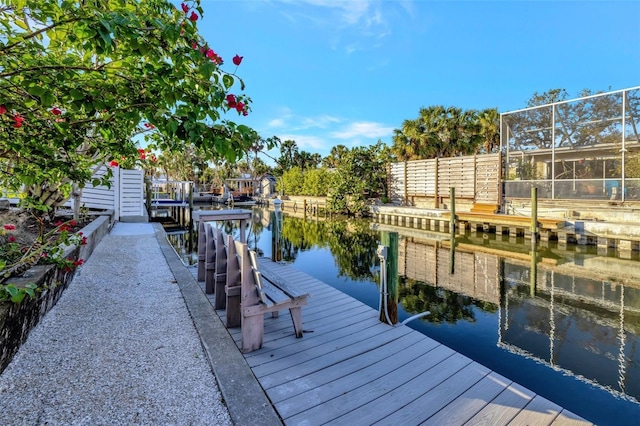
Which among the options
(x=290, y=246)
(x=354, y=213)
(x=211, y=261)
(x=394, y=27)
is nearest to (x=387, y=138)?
(x=354, y=213)

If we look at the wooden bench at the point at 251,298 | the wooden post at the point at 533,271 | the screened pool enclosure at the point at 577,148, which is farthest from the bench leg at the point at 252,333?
the screened pool enclosure at the point at 577,148

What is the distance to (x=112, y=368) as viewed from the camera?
256cm

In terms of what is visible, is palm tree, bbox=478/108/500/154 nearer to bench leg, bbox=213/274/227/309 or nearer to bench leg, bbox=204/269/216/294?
bench leg, bbox=204/269/216/294

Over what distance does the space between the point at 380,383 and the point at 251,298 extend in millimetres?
1308

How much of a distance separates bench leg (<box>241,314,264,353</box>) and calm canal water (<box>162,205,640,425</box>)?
296 centimetres

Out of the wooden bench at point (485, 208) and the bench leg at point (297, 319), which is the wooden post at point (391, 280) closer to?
the bench leg at point (297, 319)

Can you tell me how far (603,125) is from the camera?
40.6 feet

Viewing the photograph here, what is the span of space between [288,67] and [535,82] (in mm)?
20642

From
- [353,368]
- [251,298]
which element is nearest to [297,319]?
[251,298]

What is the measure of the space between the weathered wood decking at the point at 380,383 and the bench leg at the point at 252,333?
0.27ft

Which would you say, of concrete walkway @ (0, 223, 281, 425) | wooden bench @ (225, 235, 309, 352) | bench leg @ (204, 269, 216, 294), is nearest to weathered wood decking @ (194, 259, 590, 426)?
wooden bench @ (225, 235, 309, 352)

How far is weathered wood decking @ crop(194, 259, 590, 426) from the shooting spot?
2197mm

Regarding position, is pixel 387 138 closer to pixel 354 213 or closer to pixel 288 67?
pixel 354 213

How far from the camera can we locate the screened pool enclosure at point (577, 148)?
11422 mm
